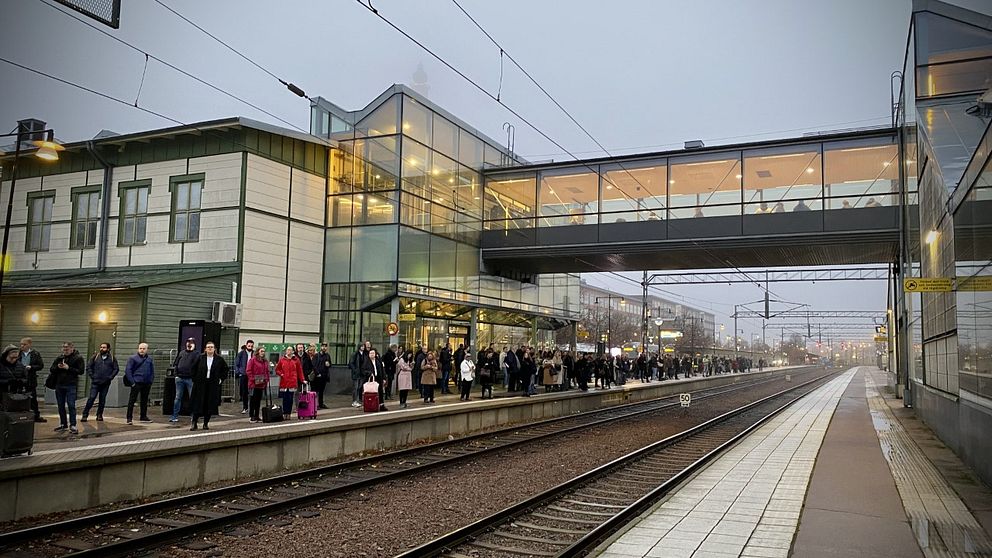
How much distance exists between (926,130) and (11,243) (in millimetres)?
31023

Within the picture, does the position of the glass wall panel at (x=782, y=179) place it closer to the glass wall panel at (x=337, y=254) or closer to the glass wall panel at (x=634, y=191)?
the glass wall panel at (x=634, y=191)

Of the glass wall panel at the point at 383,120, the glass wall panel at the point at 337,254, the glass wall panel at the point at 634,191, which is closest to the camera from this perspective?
the glass wall panel at the point at 337,254

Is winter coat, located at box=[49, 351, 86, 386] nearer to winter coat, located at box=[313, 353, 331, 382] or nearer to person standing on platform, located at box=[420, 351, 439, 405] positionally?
winter coat, located at box=[313, 353, 331, 382]

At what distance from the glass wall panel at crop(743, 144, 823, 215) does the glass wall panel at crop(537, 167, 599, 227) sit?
6135 millimetres

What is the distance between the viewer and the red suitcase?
1728 centimetres

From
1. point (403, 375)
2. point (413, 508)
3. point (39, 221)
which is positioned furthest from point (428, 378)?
point (39, 221)

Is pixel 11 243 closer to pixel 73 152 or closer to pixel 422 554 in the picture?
pixel 73 152

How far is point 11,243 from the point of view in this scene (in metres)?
26.4

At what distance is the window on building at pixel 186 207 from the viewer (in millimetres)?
23078

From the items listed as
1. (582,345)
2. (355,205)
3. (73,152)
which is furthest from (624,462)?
(582,345)

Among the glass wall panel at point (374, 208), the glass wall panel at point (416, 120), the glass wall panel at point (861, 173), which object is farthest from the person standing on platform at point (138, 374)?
the glass wall panel at point (861, 173)

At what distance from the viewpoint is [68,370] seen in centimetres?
1307

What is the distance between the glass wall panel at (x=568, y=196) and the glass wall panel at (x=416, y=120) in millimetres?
6331

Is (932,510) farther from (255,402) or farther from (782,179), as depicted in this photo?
(782,179)
